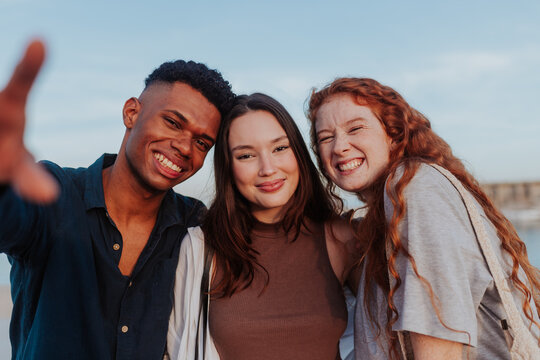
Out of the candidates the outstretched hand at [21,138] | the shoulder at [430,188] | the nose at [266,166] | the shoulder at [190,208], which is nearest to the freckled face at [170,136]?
the shoulder at [190,208]

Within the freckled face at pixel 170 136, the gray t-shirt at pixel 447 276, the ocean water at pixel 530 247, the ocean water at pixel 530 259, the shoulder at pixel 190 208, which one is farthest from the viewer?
the ocean water at pixel 530 247

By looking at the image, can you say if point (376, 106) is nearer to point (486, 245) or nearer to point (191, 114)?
point (486, 245)

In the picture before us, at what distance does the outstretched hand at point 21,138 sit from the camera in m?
0.87

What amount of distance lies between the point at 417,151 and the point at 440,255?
770 millimetres

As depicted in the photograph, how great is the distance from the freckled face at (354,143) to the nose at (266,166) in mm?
397

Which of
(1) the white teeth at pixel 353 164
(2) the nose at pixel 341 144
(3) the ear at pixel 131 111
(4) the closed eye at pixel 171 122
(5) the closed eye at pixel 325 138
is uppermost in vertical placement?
(3) the ear at pixel 131 111

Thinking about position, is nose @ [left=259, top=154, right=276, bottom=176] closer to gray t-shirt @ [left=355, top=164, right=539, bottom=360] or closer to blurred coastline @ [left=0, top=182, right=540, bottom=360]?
gray t-shirt @ [left=355, top=164, right=539, bottom=360]

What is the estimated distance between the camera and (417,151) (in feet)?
7.29

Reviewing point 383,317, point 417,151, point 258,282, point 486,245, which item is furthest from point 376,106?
point 258,282

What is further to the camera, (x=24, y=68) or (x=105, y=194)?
(x=105, y=194)

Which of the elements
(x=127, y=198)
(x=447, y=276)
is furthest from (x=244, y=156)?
(x=447, y=276)

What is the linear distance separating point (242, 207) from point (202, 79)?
3.25 feet

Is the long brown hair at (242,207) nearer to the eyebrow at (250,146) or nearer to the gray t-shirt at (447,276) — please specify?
the eyebrow at (250,146)

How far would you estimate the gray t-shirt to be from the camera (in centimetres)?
160
